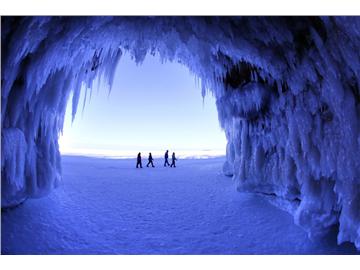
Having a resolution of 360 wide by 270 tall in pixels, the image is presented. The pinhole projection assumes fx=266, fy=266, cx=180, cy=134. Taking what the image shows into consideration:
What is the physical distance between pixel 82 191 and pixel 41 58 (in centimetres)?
509

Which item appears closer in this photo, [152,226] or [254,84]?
[152,226]

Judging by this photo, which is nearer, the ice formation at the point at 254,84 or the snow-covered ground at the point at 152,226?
the ice formation at the point at 254,84

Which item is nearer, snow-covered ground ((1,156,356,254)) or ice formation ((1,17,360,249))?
ice formation ((1,17,360,249))

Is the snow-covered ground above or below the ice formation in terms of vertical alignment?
below

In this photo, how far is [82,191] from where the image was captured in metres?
8.46

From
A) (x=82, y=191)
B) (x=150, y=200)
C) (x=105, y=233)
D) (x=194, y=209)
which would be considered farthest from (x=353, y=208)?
(x=82, y=191)

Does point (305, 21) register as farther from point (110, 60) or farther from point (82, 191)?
point (82, 191)

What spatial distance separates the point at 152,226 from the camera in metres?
6.16

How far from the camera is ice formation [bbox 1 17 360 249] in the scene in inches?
154

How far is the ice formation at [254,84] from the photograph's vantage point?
3.91 meters

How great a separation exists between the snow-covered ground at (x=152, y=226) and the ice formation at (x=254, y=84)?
0.48 m

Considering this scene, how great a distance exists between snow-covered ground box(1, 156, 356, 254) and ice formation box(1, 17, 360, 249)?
0.48 metres

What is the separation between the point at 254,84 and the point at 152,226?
421 cm

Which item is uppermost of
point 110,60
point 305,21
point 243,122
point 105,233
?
point 110,60
